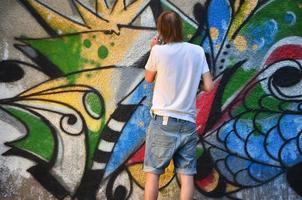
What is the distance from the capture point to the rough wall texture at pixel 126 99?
4715 millimetres

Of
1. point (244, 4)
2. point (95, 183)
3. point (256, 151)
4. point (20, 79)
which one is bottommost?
point (95, 183)

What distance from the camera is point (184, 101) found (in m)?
3.95

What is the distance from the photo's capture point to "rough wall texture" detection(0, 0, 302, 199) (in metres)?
4.71

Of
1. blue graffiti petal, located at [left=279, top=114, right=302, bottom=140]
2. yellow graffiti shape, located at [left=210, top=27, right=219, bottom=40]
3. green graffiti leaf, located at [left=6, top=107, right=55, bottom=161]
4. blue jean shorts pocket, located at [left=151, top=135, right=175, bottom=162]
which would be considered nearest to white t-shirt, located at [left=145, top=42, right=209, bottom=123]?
blue jean shorts pocket, located at [left=151, top=135, right=175, bottom=162]

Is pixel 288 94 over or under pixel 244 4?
under

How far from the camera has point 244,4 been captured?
4.70 meters

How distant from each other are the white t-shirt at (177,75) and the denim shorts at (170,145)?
0.08m

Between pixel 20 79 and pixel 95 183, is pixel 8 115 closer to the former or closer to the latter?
pixel 20 79

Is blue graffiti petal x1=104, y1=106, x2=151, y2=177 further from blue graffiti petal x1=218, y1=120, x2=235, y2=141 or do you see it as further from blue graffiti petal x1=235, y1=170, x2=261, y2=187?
blue graffiti petal x1=235, y1=170, x2=261, y2=187

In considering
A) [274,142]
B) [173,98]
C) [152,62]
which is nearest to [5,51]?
[152,62]

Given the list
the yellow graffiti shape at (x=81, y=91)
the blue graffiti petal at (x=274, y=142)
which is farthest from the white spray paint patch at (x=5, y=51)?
the blue graffiti petal at (x=274, y=142)

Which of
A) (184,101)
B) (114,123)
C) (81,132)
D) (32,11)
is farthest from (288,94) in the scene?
(32,11)

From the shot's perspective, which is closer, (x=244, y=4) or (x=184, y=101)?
(x=184, y=101)

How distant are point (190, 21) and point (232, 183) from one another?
149 cm
